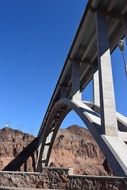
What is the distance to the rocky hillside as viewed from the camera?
194 feet

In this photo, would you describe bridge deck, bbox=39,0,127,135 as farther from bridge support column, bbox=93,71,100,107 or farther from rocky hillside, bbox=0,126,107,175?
rocky hillside, bbox=0,126,107,175

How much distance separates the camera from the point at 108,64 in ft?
48.2

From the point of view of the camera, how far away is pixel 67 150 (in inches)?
2581

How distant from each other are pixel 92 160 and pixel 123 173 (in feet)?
191

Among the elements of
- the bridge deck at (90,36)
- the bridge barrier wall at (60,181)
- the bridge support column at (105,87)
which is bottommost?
the bridge barrier wall at (60,181)

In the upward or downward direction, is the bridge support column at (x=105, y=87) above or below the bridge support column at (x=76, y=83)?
below

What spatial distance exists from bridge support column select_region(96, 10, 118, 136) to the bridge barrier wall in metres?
4.92

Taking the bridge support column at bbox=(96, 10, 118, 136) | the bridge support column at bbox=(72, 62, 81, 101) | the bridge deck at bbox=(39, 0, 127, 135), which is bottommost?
the bridge support column at bbox=(96, 10, 118, 136)

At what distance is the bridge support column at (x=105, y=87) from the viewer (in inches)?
506

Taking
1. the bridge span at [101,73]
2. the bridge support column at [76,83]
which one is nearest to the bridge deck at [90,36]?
the bridge span at [101,73]

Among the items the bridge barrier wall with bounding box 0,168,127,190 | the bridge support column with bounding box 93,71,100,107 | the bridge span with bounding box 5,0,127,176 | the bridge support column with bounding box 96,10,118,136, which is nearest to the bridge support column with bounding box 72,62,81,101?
the bridge span with bounding box 5,0,127,176

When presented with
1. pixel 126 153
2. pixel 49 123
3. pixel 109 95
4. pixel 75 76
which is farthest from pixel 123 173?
pixel 49 123

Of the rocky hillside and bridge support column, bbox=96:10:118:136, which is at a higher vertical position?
the rocky hillside

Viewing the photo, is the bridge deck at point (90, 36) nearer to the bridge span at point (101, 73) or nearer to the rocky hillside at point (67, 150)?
the bridge span at point (101, 73)
